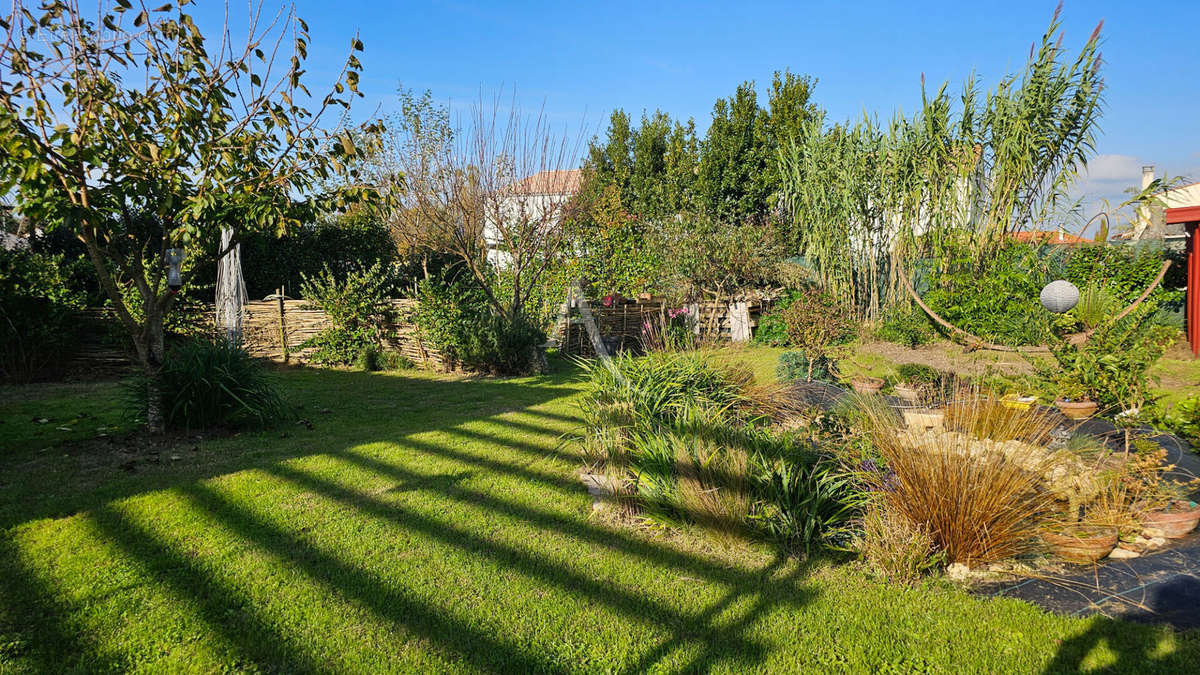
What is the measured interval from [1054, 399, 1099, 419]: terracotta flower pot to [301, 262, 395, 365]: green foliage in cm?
878

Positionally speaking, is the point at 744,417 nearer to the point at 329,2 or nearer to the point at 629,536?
the point at 629,536

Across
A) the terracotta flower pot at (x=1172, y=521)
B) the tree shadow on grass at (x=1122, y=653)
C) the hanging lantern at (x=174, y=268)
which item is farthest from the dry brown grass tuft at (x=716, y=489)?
the hanging lantern at (x=174, y=268)

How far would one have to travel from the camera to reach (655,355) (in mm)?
5969

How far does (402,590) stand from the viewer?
115 inches

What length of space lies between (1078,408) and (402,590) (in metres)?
5.06

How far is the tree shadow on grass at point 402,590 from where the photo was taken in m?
2.49

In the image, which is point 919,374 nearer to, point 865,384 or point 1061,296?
point 865,384

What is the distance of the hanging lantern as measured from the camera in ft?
17.1

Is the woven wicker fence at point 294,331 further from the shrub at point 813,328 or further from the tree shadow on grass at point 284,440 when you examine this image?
the shrub at point 813,328

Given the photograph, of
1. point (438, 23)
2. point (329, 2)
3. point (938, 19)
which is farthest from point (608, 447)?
point (438, 23)

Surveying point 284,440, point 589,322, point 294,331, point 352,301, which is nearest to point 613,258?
point 589,322

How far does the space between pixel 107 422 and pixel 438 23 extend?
7.22 metres

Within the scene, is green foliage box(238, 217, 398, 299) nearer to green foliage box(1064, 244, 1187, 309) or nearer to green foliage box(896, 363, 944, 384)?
green foliage box(896, 363, 944, 384)

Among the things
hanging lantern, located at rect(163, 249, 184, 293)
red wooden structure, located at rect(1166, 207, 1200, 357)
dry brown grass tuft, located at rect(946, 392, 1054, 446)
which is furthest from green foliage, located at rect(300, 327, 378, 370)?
red wooden structure, located at rect(1166, 207, 1200, 357)
